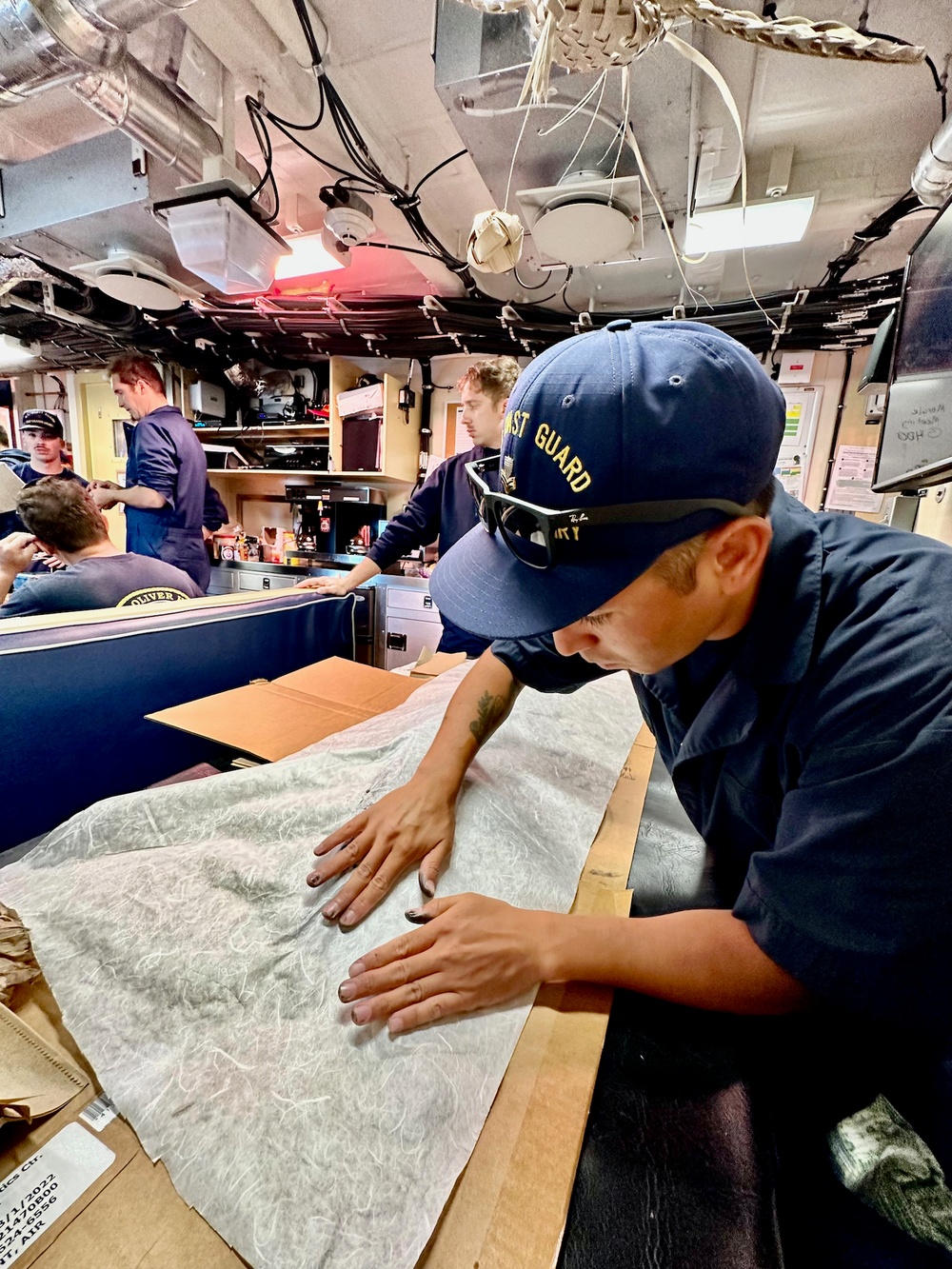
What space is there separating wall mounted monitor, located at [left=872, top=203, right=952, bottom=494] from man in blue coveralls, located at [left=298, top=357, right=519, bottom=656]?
1.17 m

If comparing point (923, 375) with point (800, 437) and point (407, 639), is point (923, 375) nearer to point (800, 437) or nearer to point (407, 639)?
point (800, 437)

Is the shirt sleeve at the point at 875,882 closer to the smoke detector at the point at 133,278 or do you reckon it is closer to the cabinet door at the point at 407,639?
the cabinet door at the point at 407,639

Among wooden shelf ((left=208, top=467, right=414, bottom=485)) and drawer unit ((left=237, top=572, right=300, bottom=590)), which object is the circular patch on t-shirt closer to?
drawer unit ((left=237, top=572, right=300, bottom=590))

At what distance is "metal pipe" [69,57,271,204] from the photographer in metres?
1.42

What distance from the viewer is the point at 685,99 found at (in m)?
1.41

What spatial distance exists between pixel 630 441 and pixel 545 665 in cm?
45

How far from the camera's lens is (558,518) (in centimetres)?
48

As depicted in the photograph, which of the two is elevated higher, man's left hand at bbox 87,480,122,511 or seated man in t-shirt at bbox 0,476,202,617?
man's left hand at bbox 87,480,122,511

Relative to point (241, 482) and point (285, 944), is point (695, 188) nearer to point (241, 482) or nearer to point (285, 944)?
point (285, 944)

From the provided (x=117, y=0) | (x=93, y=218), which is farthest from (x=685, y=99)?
(x=93, y=218)

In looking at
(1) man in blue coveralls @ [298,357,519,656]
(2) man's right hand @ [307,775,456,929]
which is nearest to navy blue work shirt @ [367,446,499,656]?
(1) man in blue coveralls @ [298,357,519,656]

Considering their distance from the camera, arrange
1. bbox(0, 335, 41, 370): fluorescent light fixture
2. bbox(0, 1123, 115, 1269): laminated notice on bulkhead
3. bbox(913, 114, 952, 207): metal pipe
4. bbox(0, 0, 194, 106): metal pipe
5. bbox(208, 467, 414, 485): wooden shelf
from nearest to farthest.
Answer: bbox(0, 1123, 115, 1269): laminated notice on bulkhead, bbox(0, 0, 194, 106): metal pipe, bbox(913, 114, 952, 207): metal pipe, bbox(208, 467, 414, 485): wooden shelf, bbox(0, 335, 41, 370): fluorescent light fixture

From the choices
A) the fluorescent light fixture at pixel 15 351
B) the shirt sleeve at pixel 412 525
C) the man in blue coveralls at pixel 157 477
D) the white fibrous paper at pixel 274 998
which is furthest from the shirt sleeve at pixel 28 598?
the fluorescent light fixture at pixel 15 351

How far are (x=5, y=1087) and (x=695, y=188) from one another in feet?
8.03
